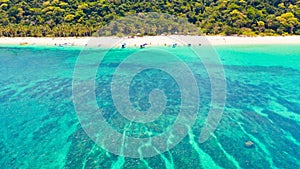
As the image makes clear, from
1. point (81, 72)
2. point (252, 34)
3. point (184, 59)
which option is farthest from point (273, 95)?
point (252, 34)

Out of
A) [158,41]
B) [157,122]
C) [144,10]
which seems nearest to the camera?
[157,122]

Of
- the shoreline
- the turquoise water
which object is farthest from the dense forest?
the turquoise water

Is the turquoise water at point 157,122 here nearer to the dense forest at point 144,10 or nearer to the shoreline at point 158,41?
the shoreline at point 158,41

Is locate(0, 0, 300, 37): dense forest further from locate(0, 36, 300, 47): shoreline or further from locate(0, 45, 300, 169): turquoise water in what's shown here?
locate(0, 45, 300, 169): turquoise water

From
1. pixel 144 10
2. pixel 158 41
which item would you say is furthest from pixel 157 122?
pixel 144 10

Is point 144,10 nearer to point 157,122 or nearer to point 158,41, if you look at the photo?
point 158,41
